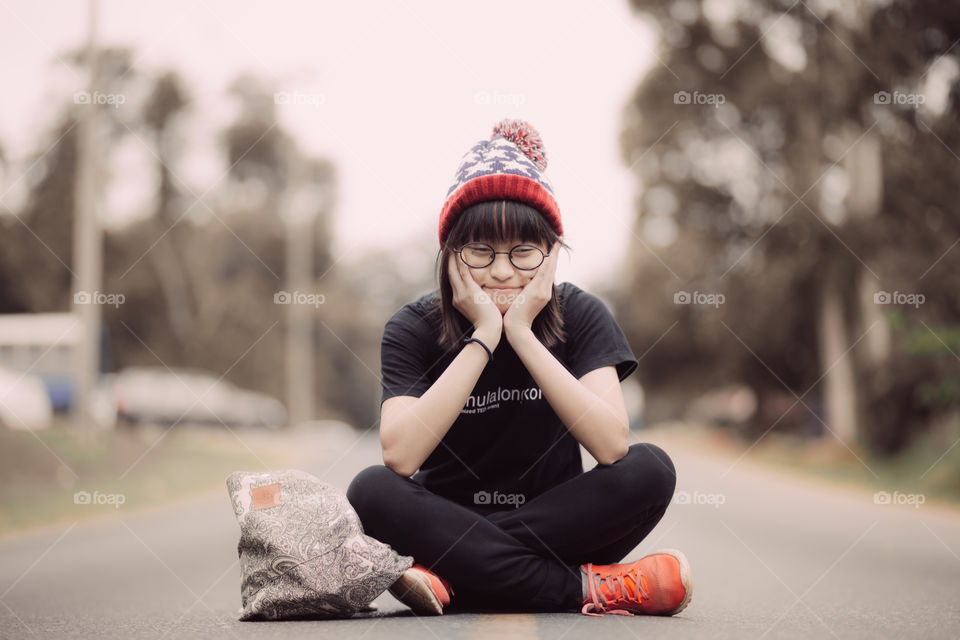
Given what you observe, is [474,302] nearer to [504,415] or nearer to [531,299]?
[531,299]

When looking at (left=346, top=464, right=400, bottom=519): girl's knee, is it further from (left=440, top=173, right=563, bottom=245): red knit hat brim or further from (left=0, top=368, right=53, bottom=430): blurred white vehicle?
(left=0, top=368, right=53, bottom=430): blurred white vehicle

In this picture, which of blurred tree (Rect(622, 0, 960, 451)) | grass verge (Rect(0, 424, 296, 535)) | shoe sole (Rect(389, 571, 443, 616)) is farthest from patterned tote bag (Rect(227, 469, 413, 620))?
blurred tree (Rect(622, 0, 960, 451))

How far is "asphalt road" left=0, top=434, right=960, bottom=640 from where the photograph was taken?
11.1 ft

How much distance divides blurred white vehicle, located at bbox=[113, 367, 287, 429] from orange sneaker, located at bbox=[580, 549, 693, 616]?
21.1 metres

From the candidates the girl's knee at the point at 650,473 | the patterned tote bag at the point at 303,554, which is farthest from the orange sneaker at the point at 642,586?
the patterned tote bag at the point at 303,554

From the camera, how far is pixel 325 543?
3418 millimetres

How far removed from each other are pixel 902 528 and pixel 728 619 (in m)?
5.30

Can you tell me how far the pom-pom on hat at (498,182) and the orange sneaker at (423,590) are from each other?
1189 millimetres

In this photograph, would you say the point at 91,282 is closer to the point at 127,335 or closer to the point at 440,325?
the point at 440,325

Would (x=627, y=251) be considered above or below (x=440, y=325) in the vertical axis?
above

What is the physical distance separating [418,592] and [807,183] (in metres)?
15.4

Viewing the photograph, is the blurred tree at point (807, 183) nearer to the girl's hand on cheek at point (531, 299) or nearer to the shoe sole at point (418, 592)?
the girl's hand on cheek at point (531, 299)

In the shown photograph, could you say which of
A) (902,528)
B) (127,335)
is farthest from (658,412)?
(902,528)

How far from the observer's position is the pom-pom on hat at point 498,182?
3717mm
